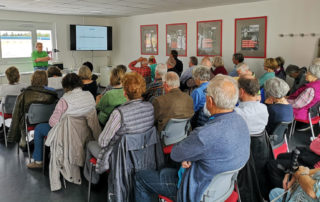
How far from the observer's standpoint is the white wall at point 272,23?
5.85 m

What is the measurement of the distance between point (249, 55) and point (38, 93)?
17.0 ft

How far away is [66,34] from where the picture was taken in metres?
9.48

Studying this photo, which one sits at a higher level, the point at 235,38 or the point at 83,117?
the point at 235,38

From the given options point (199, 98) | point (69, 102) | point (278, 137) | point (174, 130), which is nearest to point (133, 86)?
point (174, 130)

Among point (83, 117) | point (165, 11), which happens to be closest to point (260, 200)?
point (83, 117)

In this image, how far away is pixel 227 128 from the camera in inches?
64.8

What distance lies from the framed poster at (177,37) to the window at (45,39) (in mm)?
3934

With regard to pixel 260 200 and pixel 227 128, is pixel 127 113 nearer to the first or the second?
pixel 227 128

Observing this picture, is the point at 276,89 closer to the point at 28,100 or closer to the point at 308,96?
the point at 308,96

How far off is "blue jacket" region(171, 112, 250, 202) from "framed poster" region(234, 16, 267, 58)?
545cm

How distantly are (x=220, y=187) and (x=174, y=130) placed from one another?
1183 mm

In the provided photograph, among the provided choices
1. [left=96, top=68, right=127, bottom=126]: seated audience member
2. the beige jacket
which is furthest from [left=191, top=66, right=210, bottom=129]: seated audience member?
the beige jacket

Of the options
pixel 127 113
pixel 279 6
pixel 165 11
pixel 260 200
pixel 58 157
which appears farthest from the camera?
pixel 165 11

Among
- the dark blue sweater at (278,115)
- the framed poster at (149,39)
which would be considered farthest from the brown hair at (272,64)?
the framed poster at (149,39)
